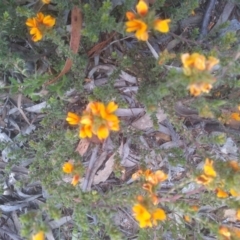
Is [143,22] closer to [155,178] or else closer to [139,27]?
[139,27]

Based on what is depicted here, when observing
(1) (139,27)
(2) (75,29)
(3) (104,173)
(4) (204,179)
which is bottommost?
(3) (104,173)

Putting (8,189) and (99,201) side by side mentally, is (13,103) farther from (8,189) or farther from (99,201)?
(99,201)

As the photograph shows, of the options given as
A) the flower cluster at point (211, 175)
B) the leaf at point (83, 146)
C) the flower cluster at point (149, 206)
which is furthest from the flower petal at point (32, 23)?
the flower cluster at point (211, 175)

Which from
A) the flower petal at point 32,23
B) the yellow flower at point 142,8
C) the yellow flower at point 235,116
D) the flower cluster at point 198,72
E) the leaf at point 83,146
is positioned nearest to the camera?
the flower cluster at point 198,72

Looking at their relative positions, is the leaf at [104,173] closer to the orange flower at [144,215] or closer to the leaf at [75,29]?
the leaf at [75,29]

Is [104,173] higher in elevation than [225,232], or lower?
lower

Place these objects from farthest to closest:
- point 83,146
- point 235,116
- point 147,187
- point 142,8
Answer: point 83,146, point 235,116, point 147,187, point 142,8

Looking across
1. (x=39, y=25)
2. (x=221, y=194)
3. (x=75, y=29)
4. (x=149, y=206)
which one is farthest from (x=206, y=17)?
(x=149, y=206)

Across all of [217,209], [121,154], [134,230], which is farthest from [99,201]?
[217,209]

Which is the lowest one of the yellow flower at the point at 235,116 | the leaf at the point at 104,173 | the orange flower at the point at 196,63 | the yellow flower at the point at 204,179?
the leaf at the point at 104,173

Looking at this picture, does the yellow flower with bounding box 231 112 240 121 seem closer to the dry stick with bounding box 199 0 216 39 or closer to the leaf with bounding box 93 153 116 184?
the dry stick with bounding box 199 0 216 39

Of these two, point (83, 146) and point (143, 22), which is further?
point (83, 146)
